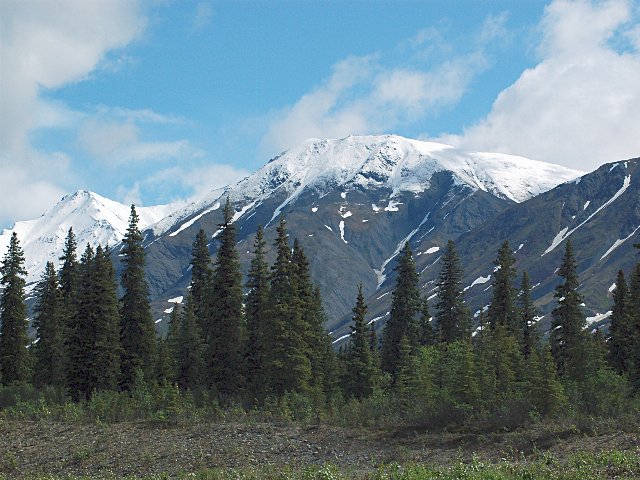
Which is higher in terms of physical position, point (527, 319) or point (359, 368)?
point (527, 319)

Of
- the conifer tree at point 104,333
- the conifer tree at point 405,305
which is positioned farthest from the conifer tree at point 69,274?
the conifer tree at point 405,305

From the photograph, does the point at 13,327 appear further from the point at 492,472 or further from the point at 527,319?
the point at 492,472

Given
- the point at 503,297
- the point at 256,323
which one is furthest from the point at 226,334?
the point at 503,297

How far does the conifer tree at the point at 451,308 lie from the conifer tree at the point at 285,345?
55.6 feet

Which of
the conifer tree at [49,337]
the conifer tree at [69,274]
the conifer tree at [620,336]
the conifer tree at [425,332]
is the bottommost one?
the conifer tree at [620,336]

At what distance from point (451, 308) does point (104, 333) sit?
27.6 meters

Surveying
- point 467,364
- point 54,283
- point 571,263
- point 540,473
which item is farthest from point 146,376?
point 540,473

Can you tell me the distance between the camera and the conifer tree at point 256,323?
162 feet

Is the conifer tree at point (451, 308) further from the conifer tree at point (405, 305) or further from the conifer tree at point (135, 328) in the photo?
the conifer tree at point (135, 328)

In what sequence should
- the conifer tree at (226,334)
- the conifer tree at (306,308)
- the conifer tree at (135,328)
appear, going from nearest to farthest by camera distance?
the conifer tree at (306,308), the conifer tree at (226,334), the conifer tree at (135,328)

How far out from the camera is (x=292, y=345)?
47.3 meters

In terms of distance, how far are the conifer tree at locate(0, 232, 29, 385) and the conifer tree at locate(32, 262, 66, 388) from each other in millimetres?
1848

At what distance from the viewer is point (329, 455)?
28422 mm

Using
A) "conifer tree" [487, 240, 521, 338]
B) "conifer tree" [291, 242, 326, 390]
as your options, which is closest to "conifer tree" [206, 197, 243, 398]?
"conifer tree" [291, 242, 326, 390]
